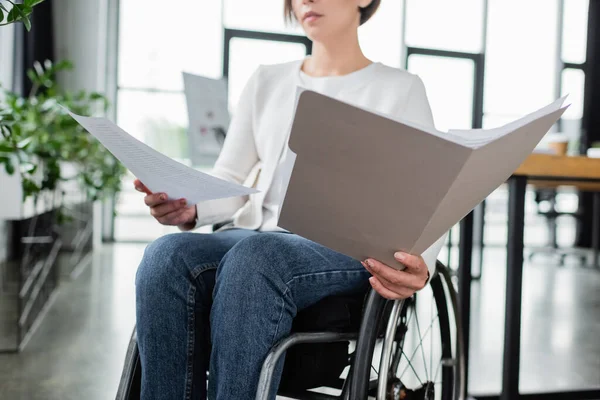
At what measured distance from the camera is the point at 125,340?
259cm

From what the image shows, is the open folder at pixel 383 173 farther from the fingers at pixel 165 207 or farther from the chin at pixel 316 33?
the chin at pixel 316 33

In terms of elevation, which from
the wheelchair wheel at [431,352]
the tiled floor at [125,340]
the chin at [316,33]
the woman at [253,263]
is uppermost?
the chin at [316,33]

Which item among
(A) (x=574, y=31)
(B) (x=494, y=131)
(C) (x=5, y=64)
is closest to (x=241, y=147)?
(B) (x=494, y=131)

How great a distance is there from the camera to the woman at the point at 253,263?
0.91 metres

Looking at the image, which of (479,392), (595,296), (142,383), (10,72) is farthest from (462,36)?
(142,383)

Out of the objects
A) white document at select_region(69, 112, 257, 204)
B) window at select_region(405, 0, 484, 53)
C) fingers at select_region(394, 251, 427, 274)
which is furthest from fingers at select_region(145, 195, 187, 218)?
window at select_region(405, 0, 484, 53)

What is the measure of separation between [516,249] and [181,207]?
982mm

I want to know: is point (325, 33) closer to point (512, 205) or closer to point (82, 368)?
point (512, 205)

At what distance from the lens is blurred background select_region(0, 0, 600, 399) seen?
244 cm

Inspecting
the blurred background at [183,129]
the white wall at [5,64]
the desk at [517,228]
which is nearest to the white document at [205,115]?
the blurred background at [183,129]

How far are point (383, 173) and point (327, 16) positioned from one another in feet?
2.02

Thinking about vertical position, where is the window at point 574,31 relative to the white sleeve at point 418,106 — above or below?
above

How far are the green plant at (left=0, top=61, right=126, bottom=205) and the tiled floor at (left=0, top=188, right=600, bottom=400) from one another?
652 millimetres

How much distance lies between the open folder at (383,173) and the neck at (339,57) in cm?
48
